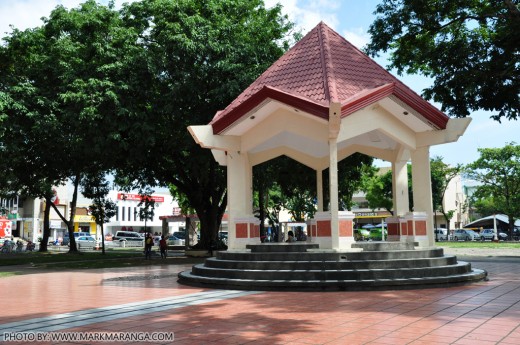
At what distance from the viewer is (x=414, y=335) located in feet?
21.9

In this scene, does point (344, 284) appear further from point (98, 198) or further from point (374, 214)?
point (374, 214)

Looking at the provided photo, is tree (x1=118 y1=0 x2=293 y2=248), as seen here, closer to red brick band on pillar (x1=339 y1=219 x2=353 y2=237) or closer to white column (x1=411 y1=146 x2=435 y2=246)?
white column (x1=411 y1=146 x2=435 y2=246)

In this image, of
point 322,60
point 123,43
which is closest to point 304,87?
point 322,60

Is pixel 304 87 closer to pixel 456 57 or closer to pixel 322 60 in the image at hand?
pixel 322 60

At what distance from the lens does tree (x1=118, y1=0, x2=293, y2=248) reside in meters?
21.1

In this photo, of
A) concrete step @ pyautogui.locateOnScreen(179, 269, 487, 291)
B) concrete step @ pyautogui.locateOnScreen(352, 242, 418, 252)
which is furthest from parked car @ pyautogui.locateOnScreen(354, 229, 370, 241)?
concrete step @ pyautogui.locateOnScreen(179, 269, 487, 291)

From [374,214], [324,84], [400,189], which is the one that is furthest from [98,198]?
[374,214]

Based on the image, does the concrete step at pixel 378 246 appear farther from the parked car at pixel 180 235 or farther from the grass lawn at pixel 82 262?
the parked car at pixel 180 235

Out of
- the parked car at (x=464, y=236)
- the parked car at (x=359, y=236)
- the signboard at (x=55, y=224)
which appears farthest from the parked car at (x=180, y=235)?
the parked car at (x=464, y=236)

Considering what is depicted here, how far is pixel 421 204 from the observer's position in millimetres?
15273

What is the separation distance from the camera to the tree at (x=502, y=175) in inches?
2042

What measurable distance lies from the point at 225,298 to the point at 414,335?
15.7 ft

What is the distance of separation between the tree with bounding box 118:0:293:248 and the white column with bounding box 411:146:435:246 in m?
8.00

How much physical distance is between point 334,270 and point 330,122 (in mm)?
3782
